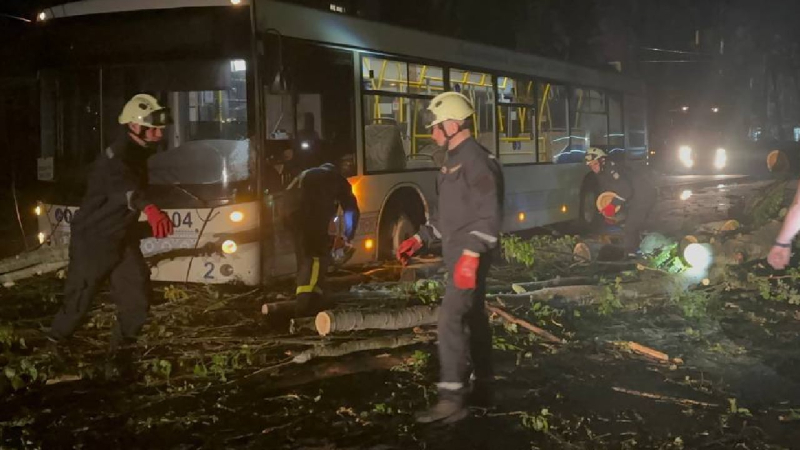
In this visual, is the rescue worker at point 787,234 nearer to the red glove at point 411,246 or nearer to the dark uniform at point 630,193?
the red glove at point 411,246

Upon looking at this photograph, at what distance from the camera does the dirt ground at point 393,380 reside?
15.5 ft

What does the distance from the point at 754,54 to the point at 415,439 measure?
32.4m

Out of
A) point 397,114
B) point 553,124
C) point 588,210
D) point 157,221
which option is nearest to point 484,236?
point 157,221

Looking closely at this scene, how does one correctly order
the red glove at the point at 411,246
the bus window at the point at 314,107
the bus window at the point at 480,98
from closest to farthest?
1. the red glove at the point at 411,246
2. the bus window at the point at 314,107
3. the bus window at the point at 480,98

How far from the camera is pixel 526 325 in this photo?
23.0ft

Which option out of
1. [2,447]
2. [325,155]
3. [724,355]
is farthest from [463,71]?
[2,447]

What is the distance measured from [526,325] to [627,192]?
4092 millimetres

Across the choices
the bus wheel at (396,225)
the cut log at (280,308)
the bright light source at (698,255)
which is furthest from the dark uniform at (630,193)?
the cut log at (280,308)

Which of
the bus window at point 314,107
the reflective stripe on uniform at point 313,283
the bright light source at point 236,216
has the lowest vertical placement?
the reflective stripe on uniform at point 313,283

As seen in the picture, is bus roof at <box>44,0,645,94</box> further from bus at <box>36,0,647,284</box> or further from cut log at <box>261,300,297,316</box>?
cut log at <box>261,300,297,316</box>

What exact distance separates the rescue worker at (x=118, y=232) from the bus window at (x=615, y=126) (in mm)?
11675

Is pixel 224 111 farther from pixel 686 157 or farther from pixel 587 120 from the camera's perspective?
pixel 686 157

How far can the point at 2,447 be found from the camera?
4496mm

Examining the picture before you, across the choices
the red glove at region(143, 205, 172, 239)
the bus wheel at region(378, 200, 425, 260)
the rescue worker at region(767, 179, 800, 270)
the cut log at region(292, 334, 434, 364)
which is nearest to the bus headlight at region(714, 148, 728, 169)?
the bus wheel at region(378, 200, 425, 260)
